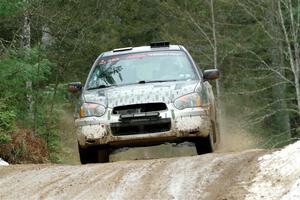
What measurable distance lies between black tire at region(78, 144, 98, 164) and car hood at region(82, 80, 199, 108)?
69 cm

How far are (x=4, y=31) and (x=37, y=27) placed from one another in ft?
3.40

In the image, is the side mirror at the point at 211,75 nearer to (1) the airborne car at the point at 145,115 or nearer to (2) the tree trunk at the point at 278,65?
(1) the airborne car at the point at 145,115

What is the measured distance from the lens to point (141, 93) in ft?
33.0

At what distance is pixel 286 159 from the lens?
707cm

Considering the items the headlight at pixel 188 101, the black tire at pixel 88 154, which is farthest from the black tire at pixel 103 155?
the headlight at pixel 188 101

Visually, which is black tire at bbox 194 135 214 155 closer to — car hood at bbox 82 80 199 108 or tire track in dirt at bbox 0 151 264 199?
car hood at bbox 82 80 199 108

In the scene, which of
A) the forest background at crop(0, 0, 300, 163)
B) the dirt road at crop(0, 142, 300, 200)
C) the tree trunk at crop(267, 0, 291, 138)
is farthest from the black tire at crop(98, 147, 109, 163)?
the tree trunk at crop(267, 0, 291, 138)

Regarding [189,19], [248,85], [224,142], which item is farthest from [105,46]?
[224,142]

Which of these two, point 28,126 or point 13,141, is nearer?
point 13,141

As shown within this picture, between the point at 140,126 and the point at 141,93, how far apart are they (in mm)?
457

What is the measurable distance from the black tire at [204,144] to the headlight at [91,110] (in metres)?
1.42

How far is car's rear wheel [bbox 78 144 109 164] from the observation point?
1041 cm

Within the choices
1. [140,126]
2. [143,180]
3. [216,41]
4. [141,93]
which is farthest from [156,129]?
[216,41]

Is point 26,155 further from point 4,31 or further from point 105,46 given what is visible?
point 105,46
